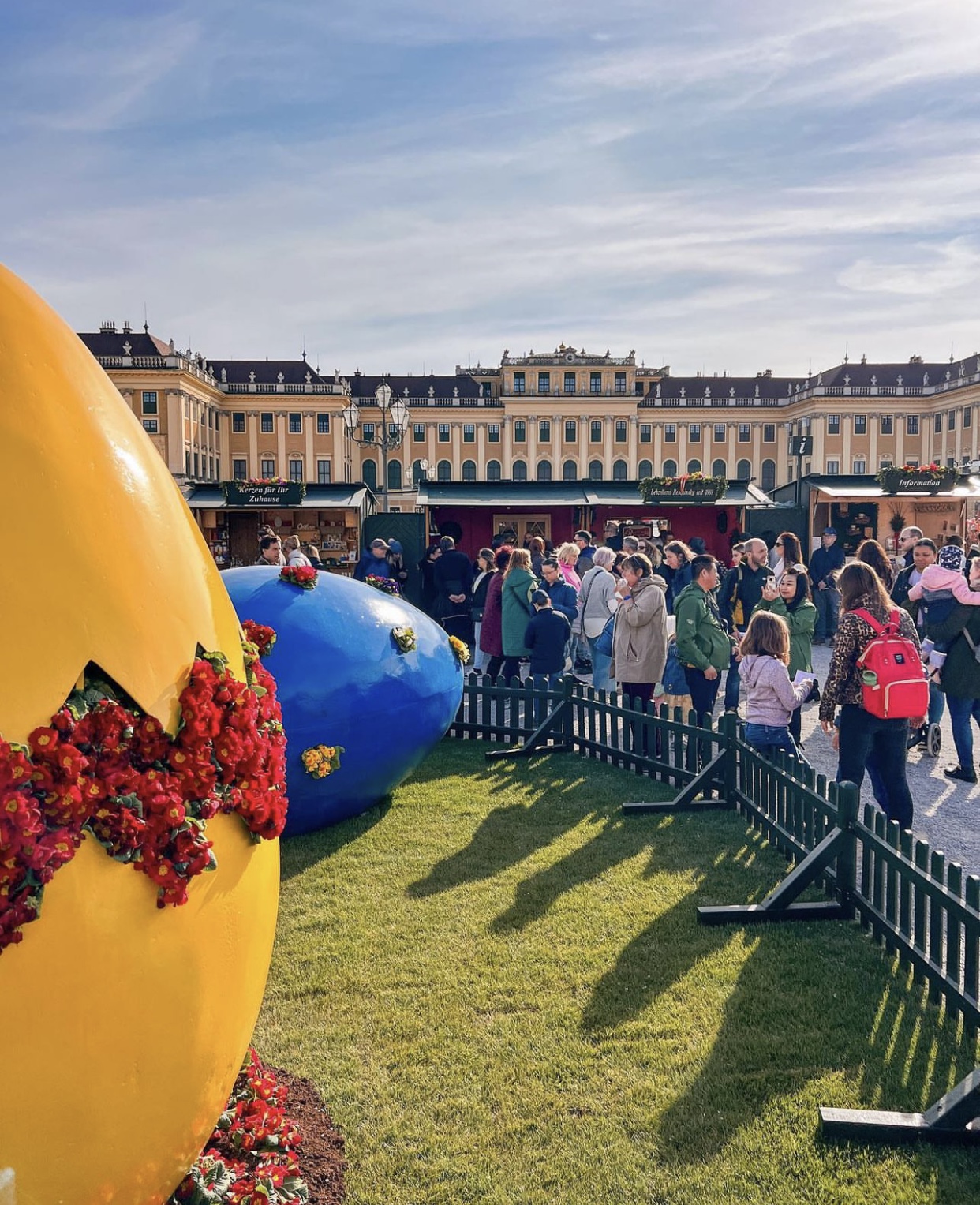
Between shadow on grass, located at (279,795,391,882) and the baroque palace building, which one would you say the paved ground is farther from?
the baroque palace building

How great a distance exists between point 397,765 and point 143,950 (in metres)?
5.10

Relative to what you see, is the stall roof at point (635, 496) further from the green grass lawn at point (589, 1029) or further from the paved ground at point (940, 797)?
the green grass lawn at point (589, 1029)

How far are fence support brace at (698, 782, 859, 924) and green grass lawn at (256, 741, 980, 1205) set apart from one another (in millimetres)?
114

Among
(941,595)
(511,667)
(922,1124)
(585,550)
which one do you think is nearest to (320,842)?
(922,1124)

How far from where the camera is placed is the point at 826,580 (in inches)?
705

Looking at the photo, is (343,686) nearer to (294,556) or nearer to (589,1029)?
(589,1029)

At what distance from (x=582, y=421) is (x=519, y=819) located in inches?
3484

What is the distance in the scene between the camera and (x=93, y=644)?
2.61 meters

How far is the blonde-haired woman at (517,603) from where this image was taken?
1180cm

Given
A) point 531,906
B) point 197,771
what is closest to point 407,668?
point 531,906

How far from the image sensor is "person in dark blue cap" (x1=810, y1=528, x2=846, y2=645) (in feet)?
58.5

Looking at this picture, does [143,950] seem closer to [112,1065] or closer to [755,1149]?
[112,1065]

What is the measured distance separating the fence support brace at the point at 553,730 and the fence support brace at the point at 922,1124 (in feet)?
21.1

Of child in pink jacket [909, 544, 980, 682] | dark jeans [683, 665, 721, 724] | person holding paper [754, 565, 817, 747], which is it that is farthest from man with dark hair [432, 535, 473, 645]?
child in pink jacket [909, 544, 980, 682]
